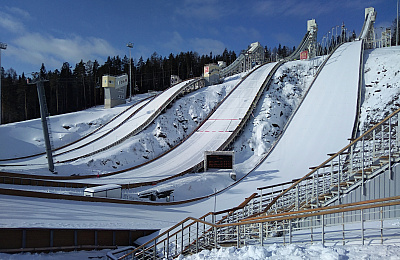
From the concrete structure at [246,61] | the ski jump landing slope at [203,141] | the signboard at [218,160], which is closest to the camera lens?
the ski jump landing slope at [203,141]

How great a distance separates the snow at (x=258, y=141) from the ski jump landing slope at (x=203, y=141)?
24 centimetres

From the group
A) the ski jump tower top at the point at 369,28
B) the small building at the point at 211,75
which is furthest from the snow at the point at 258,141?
the ski jump tower top at the point at 369,28

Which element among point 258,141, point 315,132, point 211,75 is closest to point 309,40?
point 211,75

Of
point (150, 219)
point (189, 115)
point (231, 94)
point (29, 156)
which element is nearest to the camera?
point (150, 219)

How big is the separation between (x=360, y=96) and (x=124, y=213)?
2364cm

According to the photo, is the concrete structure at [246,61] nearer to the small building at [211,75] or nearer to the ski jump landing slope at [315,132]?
the small building at [211,75]

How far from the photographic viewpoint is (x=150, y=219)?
1241cm

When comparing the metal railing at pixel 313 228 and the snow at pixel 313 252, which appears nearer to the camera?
the snow at pixel 313 252

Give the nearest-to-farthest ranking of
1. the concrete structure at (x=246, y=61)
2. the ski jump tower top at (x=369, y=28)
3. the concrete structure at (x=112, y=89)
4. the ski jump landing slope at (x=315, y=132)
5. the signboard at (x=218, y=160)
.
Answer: the ski jump landing slope at (x=315, y=132), the signboard at (x=218, y=160), the concrete structure at (x=112, y=89), the ski jump tower top at (x=369, y=28), the concrete structure at (x=246, y=61)

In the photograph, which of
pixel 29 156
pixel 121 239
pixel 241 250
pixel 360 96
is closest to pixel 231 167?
pixel 121 239

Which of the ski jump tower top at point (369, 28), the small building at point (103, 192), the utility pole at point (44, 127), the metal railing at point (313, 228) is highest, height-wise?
the ski jump tower top at point (369, 28)

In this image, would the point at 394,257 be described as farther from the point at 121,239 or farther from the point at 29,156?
the point at 29,156

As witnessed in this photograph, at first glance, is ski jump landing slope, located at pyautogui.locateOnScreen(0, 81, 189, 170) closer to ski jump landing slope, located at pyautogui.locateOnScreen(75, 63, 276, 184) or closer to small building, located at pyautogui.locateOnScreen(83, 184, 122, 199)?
ski jump landing slope, located at pyautogui.locateOnScreen(75, 63, 276, 184)

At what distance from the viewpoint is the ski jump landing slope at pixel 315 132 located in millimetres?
19859
